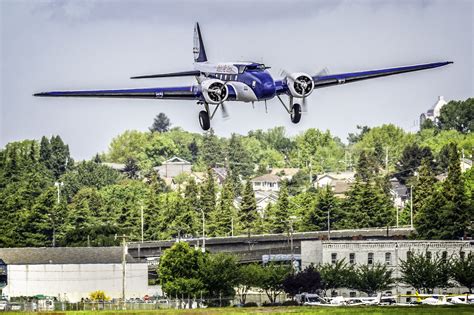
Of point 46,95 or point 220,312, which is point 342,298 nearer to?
point 220,312

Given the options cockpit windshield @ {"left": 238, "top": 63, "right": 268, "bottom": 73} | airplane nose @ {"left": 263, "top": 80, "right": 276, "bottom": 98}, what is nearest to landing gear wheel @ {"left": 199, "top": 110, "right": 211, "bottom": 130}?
cockpit windshield @ {"left": 238, "top": 63, "right": 268, "bottom": 73}

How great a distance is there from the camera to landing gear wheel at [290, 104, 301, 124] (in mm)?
135250

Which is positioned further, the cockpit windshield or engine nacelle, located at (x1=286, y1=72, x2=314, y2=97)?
engine nacelle, located at (x1=286, y1=72, x2=314, y2=97)

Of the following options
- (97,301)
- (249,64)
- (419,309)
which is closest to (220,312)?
(419,309)

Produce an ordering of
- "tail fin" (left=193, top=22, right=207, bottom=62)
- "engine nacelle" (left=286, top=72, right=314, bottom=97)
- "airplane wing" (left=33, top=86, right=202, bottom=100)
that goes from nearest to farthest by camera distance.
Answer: "engine nacelle" (left=286, top=72, right=314, bottom=97), "airplane wing" (left=33, top=86, right=202, bottom=100), "tail fin" (left=193, top=22, right=207, bottom=62)

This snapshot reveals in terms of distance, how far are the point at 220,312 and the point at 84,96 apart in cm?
2515

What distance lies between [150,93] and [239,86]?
441 inches

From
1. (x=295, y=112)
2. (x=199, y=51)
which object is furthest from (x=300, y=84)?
(x=199, y=51)

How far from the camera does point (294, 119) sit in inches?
5330

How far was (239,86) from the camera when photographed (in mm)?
137875

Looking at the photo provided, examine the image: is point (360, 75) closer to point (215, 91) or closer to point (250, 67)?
point (250, 67)

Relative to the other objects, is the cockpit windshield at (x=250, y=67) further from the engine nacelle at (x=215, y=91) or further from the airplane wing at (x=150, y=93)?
the airplane wing at (x=150, y=93)

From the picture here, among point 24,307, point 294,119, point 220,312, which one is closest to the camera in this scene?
point 294,119

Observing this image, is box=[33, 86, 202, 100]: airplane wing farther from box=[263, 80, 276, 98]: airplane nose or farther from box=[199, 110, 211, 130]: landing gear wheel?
box=[263, 80, 276, 98]: airplane nose
